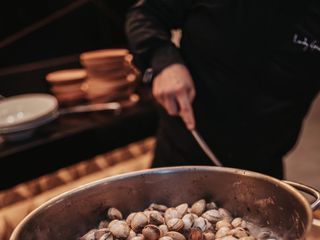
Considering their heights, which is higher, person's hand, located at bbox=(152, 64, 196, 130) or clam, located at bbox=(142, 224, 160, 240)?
person's hand, located at bbox=(152, 64, 196, 130)

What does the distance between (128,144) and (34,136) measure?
2.18 ft

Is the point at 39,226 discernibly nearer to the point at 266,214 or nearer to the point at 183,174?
the point at 183,174

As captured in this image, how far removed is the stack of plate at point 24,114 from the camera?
220cm

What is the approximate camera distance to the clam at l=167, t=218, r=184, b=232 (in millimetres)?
743

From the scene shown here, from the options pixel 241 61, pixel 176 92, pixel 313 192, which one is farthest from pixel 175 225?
pixel 241 61

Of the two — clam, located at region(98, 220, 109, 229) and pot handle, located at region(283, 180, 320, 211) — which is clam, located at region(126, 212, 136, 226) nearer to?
clam, located at region(98, 220, 109, 229)

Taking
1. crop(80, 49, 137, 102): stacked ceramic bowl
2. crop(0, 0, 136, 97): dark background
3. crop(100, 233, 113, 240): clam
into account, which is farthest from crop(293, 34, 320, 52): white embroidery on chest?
crop(0, 0, 136, 97): dark background

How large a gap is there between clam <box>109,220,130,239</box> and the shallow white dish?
158 cm

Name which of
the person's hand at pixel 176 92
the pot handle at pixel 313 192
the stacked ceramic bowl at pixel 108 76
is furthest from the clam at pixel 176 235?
the stacked ceramic bowl at pixel 108 76

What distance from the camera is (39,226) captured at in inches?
29.2

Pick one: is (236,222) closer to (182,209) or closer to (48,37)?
(182,209)

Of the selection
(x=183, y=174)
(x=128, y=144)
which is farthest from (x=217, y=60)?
(x=128, y=144)

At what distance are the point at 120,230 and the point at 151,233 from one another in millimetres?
56

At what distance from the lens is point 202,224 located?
2.48 ft
